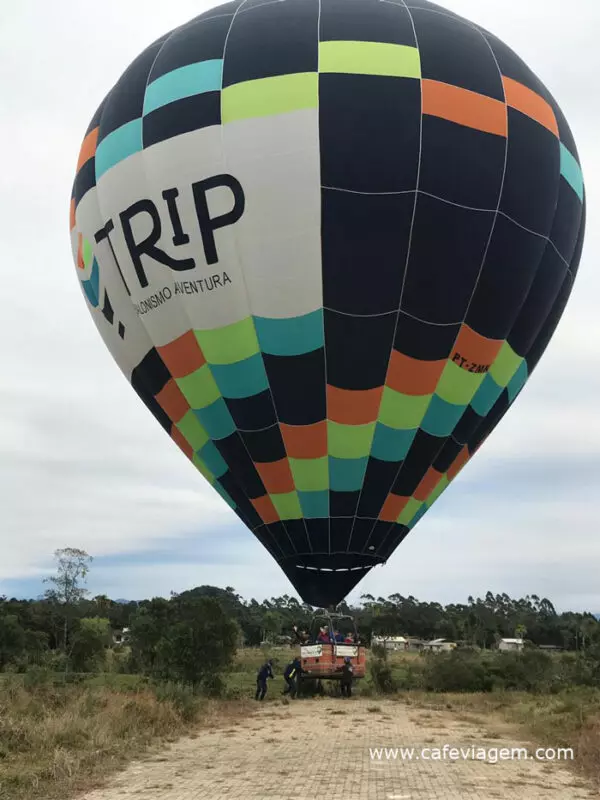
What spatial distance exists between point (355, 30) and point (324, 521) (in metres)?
6.86

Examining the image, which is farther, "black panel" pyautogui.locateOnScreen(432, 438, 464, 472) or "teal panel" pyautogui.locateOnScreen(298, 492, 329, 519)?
"black panel" pyautogui.locateOnScreen(432, 438, 464, 472)

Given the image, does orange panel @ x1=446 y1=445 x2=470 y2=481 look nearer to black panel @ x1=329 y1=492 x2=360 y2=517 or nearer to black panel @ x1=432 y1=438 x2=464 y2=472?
black panel @ x1=432 y1=438 x2=464 y2=472

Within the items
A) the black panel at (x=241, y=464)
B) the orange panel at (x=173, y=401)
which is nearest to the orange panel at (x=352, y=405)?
the black panel at (x=241, y=464)

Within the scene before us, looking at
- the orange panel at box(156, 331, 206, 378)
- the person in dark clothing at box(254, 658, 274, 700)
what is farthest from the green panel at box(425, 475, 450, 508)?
the person in dark clothing at box(254, 658, 274, 700)

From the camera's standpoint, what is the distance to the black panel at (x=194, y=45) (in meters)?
11.1

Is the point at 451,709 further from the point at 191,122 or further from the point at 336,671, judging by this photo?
the point at 191,122

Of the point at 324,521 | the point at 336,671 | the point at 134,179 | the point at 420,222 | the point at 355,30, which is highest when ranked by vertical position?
the point at 355,30

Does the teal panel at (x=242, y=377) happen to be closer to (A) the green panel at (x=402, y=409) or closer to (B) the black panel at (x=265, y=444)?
(B) the black panel at (x=265, y=444)

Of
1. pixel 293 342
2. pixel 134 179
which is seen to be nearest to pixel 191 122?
pixel 134 179

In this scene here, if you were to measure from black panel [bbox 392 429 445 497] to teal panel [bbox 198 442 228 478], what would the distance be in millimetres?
2612

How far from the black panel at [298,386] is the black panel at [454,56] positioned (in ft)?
13.7

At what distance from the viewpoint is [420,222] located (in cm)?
1022

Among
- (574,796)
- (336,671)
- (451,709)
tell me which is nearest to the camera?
(574,796)

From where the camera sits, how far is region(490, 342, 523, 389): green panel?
11633 millimetres
